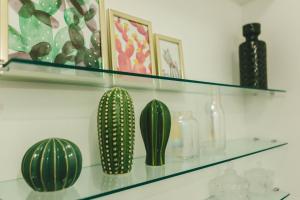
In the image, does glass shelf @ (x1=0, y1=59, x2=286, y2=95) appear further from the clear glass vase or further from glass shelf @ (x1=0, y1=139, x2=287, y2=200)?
glass shelf @ (x1=0, y1=139, x2=287, y2=200)

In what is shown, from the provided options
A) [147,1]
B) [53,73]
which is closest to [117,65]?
[53,73]

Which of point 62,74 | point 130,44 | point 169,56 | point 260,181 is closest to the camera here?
point 62,74

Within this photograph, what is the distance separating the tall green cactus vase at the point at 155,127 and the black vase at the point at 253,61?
67 cm

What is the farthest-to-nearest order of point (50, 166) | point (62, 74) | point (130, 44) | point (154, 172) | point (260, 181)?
1. point (260, 181)
2. point (130, 44)
3. point (154, 172)
4. point (62, 74)
5. point (50, 166)

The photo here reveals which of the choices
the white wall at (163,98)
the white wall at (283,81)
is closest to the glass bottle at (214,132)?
the white wall at (163,98)

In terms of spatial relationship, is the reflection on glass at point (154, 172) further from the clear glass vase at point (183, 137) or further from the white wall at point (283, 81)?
the white wall at point (283, 81)

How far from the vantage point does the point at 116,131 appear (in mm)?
612

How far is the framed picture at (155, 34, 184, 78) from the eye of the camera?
3.00 ft

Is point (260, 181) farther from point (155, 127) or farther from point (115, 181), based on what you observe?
point (115, 181)

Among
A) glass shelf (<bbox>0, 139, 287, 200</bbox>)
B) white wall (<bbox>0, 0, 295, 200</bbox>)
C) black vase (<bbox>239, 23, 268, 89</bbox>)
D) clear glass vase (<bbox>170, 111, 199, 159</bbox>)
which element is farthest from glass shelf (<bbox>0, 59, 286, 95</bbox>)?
black vase (<bbox>239, 23, 268, 89</bbox>)

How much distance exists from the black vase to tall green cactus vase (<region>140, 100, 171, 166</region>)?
67 centimetres

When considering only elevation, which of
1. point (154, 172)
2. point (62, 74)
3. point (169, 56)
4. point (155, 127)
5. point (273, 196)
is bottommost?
point (273, 196)

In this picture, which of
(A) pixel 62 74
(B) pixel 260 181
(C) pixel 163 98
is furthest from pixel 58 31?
(B) pixel 260 181

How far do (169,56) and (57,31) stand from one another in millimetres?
440
